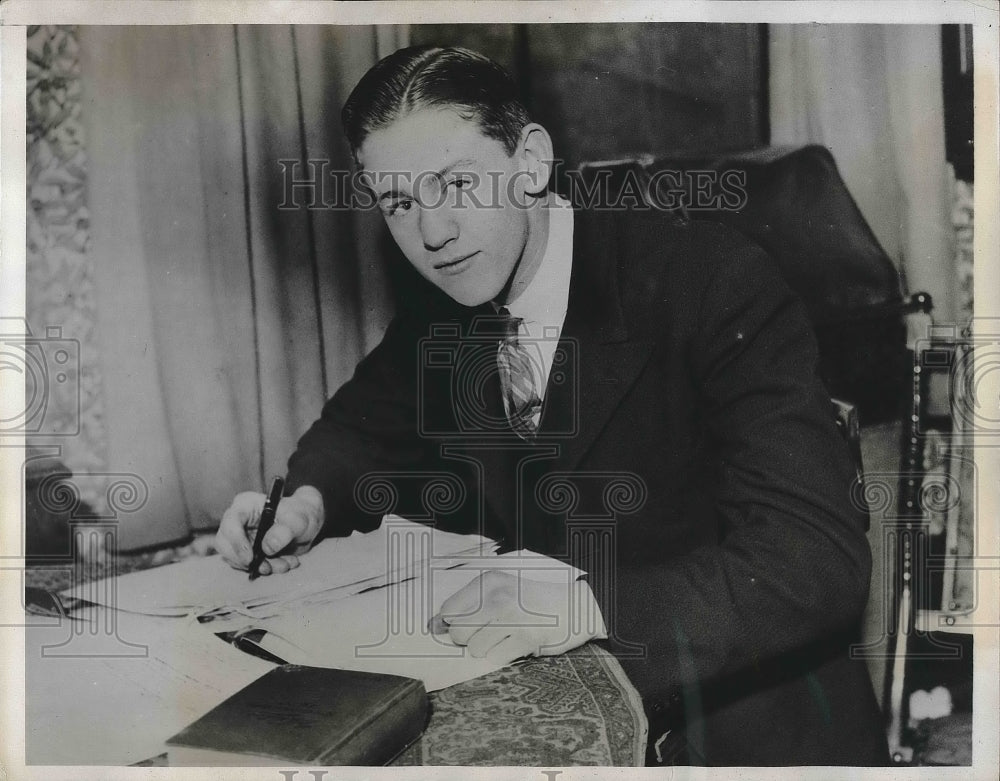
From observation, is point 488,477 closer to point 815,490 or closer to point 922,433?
point 815,490

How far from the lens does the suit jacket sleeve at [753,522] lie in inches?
68.1

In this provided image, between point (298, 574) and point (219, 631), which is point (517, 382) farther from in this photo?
point (219, 631)

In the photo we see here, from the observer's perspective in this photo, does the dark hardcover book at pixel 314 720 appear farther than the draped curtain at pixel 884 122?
No

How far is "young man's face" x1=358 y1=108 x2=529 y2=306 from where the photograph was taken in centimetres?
178

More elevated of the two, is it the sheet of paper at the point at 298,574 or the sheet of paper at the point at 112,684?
the sheet of paper at the point at 298,574

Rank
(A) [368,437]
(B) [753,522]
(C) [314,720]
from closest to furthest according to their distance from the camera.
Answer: (C) [314,720]
(B) [753,522]
(A) [368,437]

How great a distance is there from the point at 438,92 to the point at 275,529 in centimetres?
94

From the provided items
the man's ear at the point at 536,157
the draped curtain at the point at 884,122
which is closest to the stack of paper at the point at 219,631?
the man's ear at the point at 536,157

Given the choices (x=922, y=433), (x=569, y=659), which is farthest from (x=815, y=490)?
(x=569, y=659)

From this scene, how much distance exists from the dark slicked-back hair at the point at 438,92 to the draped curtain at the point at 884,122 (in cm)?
55

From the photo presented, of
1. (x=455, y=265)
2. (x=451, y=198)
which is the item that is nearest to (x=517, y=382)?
(x=455, y=265)

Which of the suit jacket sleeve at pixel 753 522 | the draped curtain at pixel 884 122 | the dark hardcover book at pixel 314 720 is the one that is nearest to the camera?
the dark hardcover book at pixel 314 720

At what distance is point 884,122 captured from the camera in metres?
1.84

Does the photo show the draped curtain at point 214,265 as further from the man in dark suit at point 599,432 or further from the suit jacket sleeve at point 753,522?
the suit jacket sleeve at point 753,522
